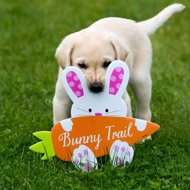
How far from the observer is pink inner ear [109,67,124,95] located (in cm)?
368

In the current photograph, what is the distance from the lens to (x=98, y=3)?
9.81 metres

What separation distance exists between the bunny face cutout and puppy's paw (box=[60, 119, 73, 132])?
0.25 ft

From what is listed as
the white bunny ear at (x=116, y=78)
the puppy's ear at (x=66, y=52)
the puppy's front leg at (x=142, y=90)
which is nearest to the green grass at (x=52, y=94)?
the puppy's front leg at (x=142, y=90)

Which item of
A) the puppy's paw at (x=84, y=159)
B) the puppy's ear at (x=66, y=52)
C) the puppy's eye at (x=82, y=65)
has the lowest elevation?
the puppy's paw at (x=84, y=159)

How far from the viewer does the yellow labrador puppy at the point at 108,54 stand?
Result: 3643 millimetres

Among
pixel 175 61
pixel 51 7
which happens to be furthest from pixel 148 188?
pixel 51 7

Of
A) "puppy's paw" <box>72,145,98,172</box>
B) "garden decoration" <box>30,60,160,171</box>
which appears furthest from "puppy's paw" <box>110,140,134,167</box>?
"puppy's paw" <box>72,145,98,172</box>

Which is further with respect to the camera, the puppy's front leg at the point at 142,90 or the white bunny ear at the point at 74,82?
the puppy's front leg at the point at 142,90

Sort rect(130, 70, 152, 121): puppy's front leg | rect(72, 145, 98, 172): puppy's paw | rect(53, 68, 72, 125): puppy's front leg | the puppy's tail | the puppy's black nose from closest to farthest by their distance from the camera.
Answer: the puppy's black nose, rect(72, 145, 98, 172): puppy's paw, rect(53, 68, 72, 125): puppy's front leg, rect(130, 70, 152, 121): puppy's front leg, the puppy's tail

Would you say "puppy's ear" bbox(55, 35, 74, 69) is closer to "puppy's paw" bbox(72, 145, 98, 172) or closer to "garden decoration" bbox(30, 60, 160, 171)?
"garden decoration" bbox(30, 60, 160, 171)

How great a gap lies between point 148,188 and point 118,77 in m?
1.01

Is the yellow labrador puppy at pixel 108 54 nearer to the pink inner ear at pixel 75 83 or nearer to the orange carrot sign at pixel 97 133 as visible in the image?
the pink inner ear at pixel 75 83

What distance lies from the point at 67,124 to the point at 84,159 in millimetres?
361

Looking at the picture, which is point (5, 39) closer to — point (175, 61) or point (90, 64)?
point (175, 61)
